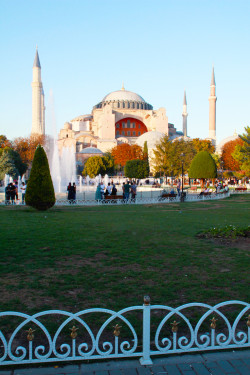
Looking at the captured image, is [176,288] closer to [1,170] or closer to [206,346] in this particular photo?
[206,346]

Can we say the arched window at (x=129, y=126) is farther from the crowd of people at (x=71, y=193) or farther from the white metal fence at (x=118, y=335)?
the white metal fence at (x=118, y=335)

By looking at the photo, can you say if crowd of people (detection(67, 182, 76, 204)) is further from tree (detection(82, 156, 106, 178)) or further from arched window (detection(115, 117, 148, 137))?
arched window (detection(115, 117, 148, 137))

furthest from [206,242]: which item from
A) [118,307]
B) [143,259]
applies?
[118,307]

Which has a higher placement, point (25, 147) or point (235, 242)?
point (25, 147)

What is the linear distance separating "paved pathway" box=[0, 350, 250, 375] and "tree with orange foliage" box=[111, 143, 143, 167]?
4432 cm

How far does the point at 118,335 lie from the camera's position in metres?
2.73

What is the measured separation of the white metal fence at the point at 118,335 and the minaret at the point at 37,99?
55.3m

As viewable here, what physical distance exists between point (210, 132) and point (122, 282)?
6493cm

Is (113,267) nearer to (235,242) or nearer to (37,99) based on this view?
(235,242)

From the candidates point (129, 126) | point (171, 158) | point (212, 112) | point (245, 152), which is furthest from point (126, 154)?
point (129, 126)

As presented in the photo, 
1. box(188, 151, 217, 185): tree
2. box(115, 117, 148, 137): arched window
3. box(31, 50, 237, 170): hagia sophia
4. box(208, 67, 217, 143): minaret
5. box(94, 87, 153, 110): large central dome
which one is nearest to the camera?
box(188, 151, 217, 185): tree

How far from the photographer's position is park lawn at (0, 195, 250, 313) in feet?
13.5

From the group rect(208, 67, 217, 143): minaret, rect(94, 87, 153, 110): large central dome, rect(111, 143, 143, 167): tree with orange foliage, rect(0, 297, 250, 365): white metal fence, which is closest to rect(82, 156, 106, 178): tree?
rect(111, 143, 143, 167): tree with orange foliage

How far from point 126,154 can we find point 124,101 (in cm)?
3236
